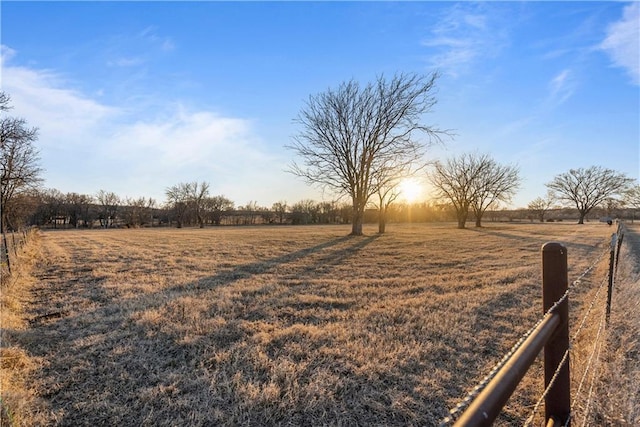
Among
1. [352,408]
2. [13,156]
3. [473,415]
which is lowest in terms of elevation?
[352,408]

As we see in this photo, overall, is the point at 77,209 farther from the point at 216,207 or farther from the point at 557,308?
the point at 557,308

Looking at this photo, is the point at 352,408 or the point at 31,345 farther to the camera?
the point at 31,345

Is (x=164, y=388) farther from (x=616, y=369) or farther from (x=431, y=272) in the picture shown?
(x=431, y=272)

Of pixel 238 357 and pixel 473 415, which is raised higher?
pixel 473 415

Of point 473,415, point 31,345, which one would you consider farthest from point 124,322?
point 473,415

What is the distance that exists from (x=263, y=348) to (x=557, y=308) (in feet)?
11.2

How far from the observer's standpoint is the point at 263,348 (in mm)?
4340

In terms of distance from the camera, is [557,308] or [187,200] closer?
[557,308]

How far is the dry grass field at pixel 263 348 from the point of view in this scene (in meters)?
3.09

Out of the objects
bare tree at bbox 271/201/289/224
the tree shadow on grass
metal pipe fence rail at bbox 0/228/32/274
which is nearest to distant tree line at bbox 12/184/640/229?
bare tree at bbox 271/201/289/224

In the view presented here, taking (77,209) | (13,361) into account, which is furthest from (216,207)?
(13,361)

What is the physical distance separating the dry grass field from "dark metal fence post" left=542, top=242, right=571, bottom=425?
90cm

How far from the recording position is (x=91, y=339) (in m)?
4.72

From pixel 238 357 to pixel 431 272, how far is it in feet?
24.9
